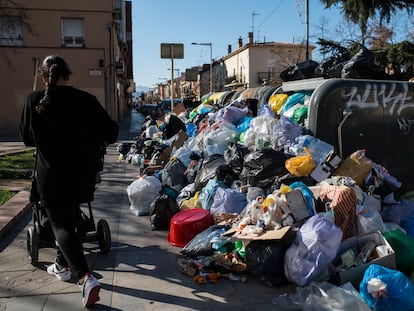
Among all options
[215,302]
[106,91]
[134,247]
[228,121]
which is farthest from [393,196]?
[106,91]

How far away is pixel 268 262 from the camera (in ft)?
11.3

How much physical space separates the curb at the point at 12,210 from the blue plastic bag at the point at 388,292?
3.74m

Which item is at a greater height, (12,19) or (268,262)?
(12,19)

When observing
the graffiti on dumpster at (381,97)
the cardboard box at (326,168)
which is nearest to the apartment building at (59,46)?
the graffiti on dumpster at (381,97)

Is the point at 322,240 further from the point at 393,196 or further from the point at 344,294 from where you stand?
the point at 393,196

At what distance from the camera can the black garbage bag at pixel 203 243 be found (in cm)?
390

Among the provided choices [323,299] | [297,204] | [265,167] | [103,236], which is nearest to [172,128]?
[265,167]

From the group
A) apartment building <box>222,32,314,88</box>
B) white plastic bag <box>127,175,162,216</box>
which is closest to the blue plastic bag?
white plastic bag <box>127,175,162,216</box>

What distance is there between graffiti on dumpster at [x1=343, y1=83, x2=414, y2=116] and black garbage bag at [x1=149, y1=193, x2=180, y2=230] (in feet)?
7.79

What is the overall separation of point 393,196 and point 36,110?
137 inches

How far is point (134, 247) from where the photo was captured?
14.4 feet

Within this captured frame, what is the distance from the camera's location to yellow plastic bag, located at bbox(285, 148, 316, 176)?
4445mm

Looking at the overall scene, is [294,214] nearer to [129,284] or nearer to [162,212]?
[129,284]

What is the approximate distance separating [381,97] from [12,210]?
479 centimetres
